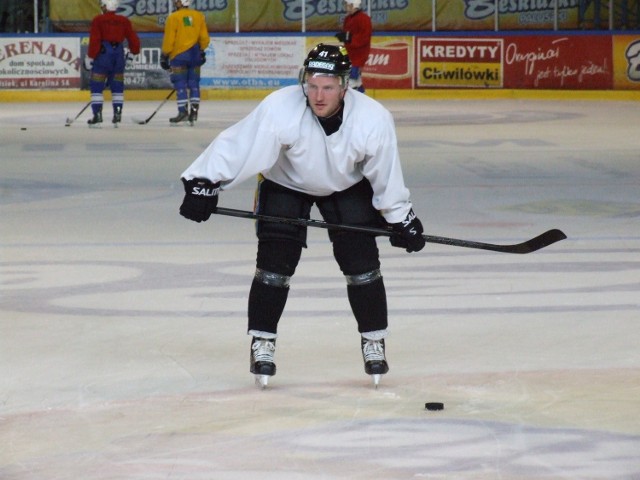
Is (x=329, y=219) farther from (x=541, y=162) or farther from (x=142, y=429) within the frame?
(x=541, y=162)

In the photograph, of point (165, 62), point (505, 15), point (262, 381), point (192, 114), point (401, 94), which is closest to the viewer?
point (262, 381)

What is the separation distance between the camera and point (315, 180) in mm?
3867

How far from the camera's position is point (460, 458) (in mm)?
3242

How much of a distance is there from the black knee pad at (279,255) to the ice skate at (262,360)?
0.21 m

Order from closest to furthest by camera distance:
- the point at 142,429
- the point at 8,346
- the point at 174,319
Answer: the point at 142,429 < the point at 8,346 < the point at 174,319

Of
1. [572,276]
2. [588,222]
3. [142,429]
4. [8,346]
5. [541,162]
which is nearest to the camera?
[142,429]

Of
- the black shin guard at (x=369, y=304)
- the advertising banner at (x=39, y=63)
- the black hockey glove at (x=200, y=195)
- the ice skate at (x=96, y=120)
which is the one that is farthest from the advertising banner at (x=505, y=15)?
the black hockey glove at (x=200, y=195)

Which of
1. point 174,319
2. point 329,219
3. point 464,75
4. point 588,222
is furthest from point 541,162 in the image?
point 464,75

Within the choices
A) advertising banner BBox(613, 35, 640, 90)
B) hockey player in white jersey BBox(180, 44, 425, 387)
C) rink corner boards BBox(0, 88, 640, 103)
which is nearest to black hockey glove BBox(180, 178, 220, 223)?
hockey player in white jersey BBox(180, 44, 425, 387)

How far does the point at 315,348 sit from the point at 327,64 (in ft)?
3.43

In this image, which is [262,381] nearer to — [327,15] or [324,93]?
[324,93]

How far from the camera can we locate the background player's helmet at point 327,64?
12.5 feet

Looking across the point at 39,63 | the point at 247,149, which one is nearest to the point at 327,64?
the point at 247,149

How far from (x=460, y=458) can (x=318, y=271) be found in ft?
8.85
